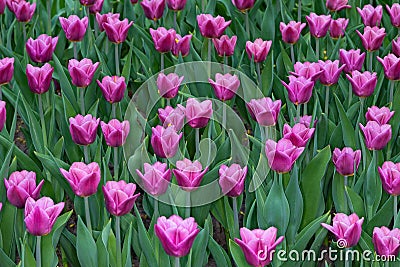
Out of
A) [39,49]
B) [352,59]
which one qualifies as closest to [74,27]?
[39,49]

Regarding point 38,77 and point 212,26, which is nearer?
point 38,77

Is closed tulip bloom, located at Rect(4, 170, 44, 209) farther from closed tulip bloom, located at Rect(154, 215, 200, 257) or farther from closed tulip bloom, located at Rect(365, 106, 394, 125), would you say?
closed tulip bloom, located at Rect(365, 106, 394, 125)

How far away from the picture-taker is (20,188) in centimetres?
183

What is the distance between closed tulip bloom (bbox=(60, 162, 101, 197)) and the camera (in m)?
1.82

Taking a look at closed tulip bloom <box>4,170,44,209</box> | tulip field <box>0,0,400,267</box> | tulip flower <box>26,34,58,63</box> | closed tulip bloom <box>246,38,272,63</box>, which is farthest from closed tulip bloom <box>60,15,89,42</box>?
closed tulip bloom <box>4,170,44,209</box>

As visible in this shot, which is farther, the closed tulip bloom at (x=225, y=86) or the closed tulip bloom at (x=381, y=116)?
the closed tulip bloom at (x=225, y=86)

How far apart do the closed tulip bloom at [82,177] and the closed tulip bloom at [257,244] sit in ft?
1.32

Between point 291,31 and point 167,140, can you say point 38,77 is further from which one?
point 291,31

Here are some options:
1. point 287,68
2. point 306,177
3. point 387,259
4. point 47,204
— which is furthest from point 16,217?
point 287,68

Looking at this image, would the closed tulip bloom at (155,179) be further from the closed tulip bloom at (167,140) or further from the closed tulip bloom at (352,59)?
the closed tulip bloom at (352,59)

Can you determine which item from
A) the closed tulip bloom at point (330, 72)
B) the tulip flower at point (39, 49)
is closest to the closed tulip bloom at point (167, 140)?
the closed tulip bloom at point (330, 72)

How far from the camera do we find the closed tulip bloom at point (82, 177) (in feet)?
5.97

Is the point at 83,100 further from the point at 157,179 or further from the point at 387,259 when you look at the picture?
the point at 387,259

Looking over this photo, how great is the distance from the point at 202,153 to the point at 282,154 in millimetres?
431
